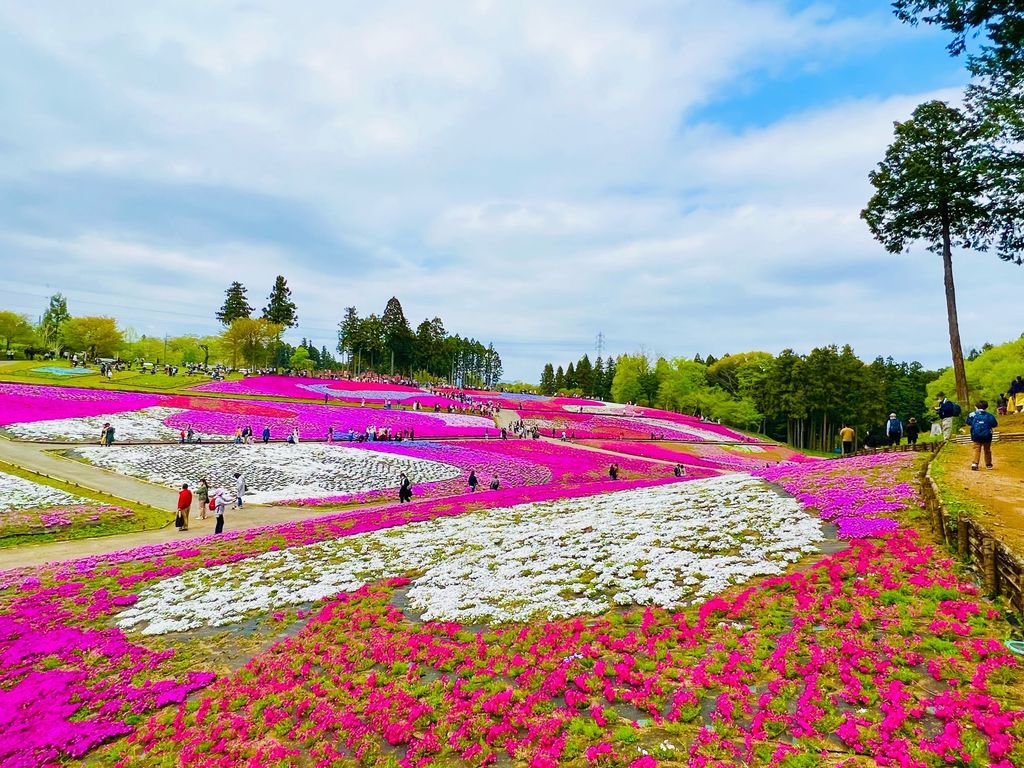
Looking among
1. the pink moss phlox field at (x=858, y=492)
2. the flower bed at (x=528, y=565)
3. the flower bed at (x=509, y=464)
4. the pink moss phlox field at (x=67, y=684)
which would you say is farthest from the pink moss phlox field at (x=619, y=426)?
the pink moss phlox field at (x=67, y=684)

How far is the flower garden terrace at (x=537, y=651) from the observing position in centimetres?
651

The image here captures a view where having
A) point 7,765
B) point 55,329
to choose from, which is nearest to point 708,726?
point 7,765

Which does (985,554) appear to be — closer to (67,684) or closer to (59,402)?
(67,684)

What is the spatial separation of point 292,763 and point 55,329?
13876cm

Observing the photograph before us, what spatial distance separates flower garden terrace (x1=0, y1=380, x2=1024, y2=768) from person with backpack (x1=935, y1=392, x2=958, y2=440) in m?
7.02

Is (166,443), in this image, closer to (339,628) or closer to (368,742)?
(339,628)

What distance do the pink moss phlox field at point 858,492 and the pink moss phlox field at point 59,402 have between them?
160 ft

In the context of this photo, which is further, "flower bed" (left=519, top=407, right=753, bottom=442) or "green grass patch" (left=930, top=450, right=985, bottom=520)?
"flower bed" (left=519, top=407, right=753, bottom=442)

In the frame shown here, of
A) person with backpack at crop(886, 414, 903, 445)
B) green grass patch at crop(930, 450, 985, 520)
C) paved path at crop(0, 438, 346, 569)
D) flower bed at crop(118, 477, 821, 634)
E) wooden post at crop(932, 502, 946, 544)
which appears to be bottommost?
paved path at crop(0, 438, 346, 569)

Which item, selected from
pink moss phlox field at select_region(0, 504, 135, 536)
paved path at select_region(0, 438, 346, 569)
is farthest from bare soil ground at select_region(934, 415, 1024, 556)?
pink moss phlox field at select_region(0, 504, 135, 536)

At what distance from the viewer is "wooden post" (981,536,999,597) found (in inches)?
331

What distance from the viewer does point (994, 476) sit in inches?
626

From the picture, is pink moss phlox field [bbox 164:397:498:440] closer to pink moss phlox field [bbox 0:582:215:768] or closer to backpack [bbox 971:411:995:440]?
pink moss phlox field [bbox 0:582:215:768]

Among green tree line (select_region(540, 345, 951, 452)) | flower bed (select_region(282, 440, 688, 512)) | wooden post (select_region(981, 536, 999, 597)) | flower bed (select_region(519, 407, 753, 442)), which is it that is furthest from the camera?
green tree line (select_region(540, 345, 951, 452))
